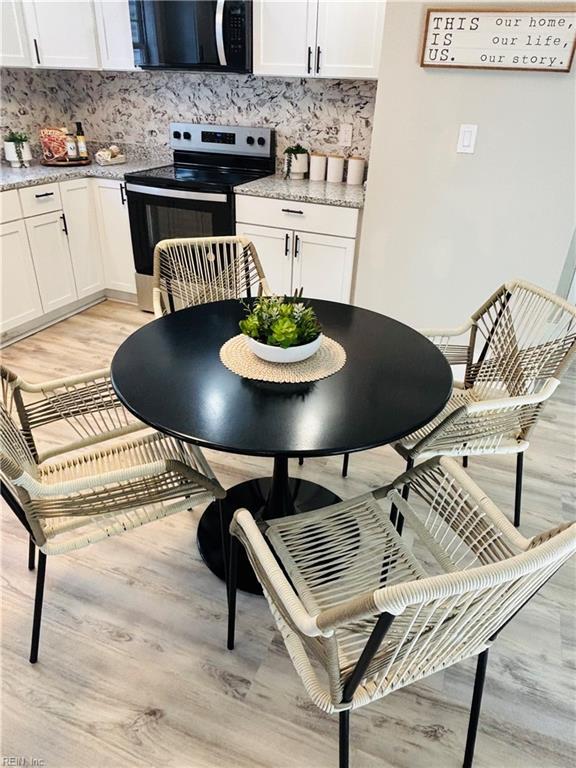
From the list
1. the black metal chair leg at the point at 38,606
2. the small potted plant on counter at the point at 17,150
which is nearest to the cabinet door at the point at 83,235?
the small potted plant on counter at the point at 17,150

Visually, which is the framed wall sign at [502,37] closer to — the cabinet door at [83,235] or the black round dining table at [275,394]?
the black round dining table at [275,394]

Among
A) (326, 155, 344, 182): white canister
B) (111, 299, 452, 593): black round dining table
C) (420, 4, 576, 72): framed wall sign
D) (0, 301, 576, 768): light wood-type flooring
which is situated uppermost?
(420, 4, 576, 72): framed wall sign

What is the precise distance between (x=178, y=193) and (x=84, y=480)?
232 centimetres

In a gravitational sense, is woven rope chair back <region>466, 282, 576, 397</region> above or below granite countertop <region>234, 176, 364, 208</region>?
below

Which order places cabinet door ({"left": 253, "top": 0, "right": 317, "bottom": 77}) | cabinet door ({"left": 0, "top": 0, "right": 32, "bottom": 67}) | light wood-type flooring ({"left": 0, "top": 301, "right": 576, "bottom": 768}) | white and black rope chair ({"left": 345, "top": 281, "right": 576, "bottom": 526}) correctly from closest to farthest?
light wood-type flooring ({"left": 0, "top": 301, "right": 576, "bottom": 768}) < white and black rope chair ({"left": 345, "top": 281, "right": 576, "bottom": 526}) < cabinet door ({"left": 253, "top": 0, "right": 317, "bottom": 77}) < cabinet door ({"left": 0, "top": 0, "right": 32, "bottom": 67})

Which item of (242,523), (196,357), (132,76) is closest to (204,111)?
(132,76)

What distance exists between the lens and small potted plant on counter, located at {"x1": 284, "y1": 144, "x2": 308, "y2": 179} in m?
3.24

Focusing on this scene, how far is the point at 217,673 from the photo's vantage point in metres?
1.47

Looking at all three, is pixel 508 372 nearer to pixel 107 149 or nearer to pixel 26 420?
pixel 26 420

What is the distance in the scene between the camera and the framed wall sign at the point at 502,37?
210 centimetres

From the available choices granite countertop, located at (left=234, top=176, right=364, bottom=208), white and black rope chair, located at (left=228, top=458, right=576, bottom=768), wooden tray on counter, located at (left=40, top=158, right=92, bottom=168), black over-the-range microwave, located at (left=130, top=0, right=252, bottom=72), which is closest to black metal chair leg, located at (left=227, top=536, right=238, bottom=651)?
white and black rope chair, located at (left=228, top=458, right=576, bottom=768)

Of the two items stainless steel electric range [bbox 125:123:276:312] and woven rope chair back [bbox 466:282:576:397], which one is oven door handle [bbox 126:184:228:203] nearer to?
stainless steel electric range [bbox 125:123:276:312]

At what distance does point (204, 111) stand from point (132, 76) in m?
0.60

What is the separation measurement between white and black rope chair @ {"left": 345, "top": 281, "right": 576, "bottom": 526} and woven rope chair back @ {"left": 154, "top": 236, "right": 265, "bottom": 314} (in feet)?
2.75
